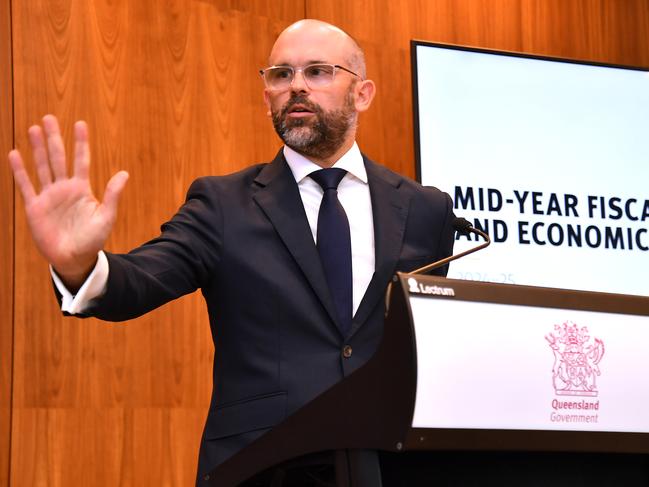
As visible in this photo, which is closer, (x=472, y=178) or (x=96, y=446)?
(x=96, y=446)

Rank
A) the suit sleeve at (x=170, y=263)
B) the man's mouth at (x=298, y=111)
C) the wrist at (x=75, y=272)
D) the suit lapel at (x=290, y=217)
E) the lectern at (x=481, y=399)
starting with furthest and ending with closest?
1. the man's mouth at (x=298, y=111)
2. the suit lapel at (x=290, y=217)
3. the suit sleeve at (x=170, y=263)
4. the wrist at (x=75, y=272)
5. the lectern at (x=481, y=399)

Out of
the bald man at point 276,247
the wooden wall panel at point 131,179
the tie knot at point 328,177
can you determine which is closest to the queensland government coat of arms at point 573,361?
the bald man at point 276,247

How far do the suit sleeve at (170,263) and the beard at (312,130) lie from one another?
0.23 m

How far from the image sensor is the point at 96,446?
3711mm

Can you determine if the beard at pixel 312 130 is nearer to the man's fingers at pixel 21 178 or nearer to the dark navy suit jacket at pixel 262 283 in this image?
the dark navy suit jacket at pixel 262 283

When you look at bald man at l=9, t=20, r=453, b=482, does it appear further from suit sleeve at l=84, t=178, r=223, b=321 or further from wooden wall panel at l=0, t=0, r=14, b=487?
wooden wall panel at l=0, t=0, r=14, b=487

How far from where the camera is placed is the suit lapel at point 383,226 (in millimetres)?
2244

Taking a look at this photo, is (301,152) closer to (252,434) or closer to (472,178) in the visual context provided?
(252,434)

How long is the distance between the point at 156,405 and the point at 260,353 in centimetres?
176

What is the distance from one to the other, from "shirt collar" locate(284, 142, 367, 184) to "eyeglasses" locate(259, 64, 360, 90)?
16 cm

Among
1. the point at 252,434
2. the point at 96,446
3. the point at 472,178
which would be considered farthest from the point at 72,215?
the point at 472,178

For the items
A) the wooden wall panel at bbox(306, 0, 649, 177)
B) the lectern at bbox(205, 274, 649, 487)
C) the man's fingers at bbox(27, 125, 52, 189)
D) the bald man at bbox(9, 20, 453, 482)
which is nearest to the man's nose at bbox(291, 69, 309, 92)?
the bald man at bbox(9, 20, 453, 482)

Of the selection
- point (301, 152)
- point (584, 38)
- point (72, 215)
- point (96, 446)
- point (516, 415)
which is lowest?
point (96, 446)

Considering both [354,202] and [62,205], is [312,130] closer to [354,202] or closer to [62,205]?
[354,202]
